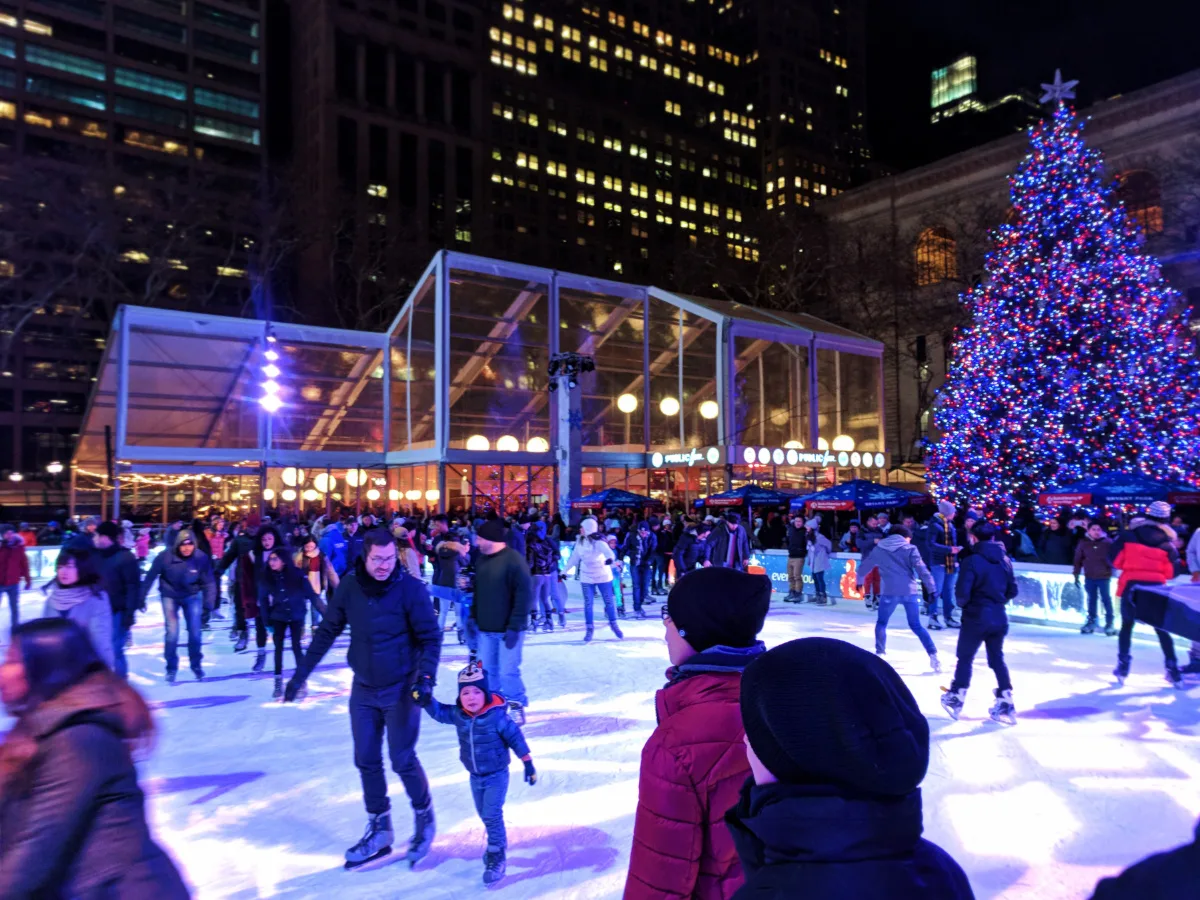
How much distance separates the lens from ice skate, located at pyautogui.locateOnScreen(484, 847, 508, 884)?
3.40 m

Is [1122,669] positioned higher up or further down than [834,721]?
further down

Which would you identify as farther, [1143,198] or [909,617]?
[1143,198]

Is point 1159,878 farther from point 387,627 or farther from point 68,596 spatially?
point 68,596

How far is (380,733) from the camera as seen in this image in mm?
3650

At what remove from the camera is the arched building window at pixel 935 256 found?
35375 millimetres

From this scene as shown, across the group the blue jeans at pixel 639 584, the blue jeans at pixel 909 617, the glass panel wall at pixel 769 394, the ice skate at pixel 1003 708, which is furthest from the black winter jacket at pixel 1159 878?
the glass panel wall at pixel 769 394

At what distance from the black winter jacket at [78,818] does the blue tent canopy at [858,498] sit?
13.6 m

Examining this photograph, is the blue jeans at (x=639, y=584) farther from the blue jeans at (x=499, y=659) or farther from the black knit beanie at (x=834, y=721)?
the black knit beanie at (x=834, y=721)

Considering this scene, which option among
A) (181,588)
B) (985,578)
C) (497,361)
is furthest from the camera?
(497,361)

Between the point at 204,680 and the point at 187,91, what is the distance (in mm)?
64596

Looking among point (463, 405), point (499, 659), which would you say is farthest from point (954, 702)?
point (463, 405)

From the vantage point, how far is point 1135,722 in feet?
18.9

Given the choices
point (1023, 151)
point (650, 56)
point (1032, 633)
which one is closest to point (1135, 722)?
point (1032, 633)

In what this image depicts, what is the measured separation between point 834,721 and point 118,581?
23.4 ft
